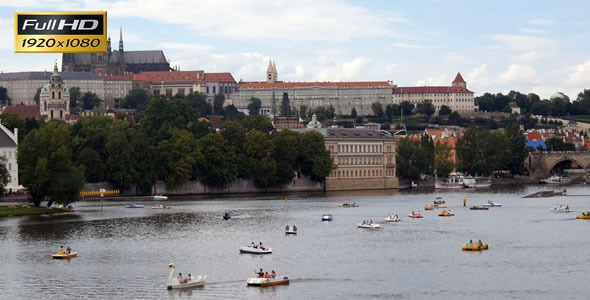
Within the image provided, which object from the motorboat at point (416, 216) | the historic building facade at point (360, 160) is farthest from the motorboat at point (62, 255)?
the historic building facade at point (360, 160)

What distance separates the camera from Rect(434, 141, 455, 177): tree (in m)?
172

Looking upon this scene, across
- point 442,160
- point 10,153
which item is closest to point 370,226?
point 10,153

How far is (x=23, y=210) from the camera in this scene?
94.1m

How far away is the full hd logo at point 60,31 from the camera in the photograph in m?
49.2

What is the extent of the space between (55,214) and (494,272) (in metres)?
46.5

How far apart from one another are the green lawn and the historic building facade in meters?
62.8

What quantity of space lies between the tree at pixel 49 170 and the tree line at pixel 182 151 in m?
14.3

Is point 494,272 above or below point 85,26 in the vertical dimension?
below

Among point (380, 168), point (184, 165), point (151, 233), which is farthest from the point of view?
point (380, 168)

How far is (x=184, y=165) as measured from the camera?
437ft

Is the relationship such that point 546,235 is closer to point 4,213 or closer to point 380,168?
point 4,213

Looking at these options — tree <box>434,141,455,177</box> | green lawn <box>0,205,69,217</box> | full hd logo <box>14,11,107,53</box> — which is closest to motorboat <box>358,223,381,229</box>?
green lawn <box>0,205,69,217</box>

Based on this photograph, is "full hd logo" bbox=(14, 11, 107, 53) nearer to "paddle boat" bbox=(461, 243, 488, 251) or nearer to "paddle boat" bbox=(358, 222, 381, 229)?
"paddle boat" bbox=(461, 243, 488, 251)

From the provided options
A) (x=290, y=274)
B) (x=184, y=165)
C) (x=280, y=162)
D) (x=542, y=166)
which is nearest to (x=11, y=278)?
(x=290, y=274)
